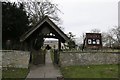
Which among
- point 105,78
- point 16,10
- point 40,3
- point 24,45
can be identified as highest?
point 40,3

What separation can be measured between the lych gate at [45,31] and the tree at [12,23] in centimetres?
962

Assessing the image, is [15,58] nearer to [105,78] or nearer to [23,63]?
[23,63]

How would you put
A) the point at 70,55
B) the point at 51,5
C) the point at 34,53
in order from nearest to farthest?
the point at 70,55 → the point at 34,53 → the point at 51,5

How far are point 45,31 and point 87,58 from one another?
14.3ft

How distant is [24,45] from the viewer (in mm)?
33531

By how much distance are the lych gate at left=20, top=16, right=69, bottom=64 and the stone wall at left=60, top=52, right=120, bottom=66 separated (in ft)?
5.10

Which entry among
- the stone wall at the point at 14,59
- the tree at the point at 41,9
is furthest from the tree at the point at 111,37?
the stone wall at the point at 14,59

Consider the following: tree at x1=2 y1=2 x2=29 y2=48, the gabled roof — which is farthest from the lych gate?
tree at x1=2 y1=2 x2=29 y2=48

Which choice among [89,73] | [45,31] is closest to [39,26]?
[45,31]

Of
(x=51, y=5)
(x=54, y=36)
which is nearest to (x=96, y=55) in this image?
(x=54, y=36)

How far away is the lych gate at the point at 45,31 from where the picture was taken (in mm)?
24391

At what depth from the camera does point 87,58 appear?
2491 cm

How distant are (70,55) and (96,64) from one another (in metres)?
2.55

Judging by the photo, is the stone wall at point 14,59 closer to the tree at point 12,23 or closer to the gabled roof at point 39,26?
the gabled roof at point 39,26
